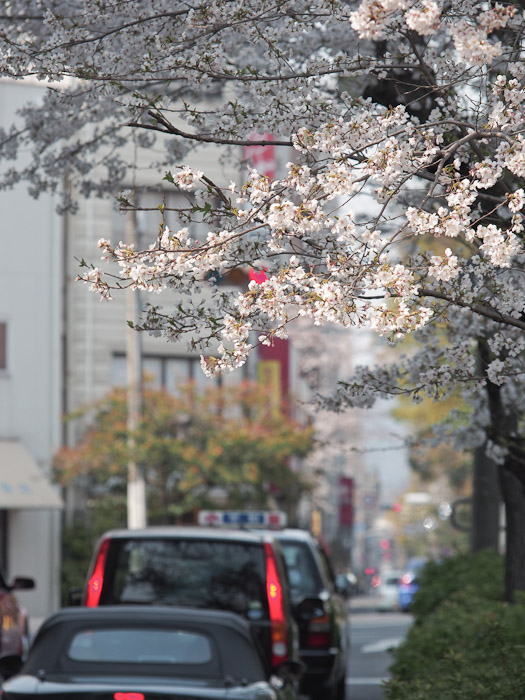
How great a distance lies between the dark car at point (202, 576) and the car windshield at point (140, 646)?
270 cm

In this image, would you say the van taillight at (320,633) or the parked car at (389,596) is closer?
the van taillight at (320,633)

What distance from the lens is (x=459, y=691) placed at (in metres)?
6.73

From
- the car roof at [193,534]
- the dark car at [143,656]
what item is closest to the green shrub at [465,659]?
the dark car at [143,656]

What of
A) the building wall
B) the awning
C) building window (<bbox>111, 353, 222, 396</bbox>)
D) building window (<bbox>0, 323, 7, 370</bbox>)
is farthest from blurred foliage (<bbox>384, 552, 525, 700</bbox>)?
building window (<bbox>111, 353, 222, 396</bbox>)

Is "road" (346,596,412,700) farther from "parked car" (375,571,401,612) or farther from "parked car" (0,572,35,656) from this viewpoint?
"parked car" (375,571,401,612)

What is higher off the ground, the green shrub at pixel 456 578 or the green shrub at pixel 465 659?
the green shrub at pixel 465 659

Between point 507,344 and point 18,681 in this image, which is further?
point 18,681

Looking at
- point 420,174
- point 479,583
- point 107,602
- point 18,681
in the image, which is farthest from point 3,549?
point 420,174

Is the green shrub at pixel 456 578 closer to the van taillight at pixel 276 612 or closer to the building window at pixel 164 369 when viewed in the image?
the van taillight at pixel 276 612

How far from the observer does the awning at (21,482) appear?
87.5 ft

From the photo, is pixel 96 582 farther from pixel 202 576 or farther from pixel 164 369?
pixel 164 369

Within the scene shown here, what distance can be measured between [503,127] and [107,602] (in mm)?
5881

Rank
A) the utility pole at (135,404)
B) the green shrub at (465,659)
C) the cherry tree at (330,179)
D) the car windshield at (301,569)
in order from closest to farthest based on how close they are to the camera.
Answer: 1. the cherry tree at (330,179)
2. the green shrub at (465,659)
3. the car windshield at (301,569)
4. the utility pole at (135,404)

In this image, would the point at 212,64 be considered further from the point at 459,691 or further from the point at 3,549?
the point at 3,549
